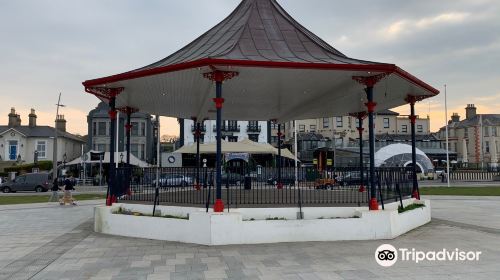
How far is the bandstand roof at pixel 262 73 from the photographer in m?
10.5

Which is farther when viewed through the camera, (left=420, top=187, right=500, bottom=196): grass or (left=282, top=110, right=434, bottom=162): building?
(left=282, top=110, right=434, bottom=162): building

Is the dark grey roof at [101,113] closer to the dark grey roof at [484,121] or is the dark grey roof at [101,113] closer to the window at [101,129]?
the window at [101,129]

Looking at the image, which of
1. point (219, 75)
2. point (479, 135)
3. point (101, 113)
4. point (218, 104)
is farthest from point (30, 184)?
point (479, 135)

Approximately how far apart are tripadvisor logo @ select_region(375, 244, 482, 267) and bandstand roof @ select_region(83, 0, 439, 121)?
455 cm

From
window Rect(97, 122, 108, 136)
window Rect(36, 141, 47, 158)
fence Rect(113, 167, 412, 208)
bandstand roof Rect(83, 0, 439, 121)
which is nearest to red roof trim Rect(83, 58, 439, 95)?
bandstand roof Rect(83, 0, 439, 121)

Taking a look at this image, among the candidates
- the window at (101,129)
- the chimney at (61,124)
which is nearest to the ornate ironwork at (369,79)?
the window at (101,129)

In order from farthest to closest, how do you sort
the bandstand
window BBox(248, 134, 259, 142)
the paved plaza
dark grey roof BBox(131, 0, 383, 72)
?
window BBox(248, 134, 259, 142) → dark grey roof BBox(131, 0, 383, 72) → the bandstand → the paved plaza

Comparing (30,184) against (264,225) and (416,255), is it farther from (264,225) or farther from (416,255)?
(416,255)

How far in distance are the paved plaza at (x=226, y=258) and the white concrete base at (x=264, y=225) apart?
1.13 ft

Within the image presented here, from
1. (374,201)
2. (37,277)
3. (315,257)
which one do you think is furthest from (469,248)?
(37,277)

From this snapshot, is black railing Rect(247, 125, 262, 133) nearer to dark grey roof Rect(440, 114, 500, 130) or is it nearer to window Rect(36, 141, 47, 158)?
window Rect(36, 141, 47, 158)

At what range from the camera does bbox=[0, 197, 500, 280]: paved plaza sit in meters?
7.20

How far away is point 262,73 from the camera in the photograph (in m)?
11.5

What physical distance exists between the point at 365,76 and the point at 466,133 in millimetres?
73975
